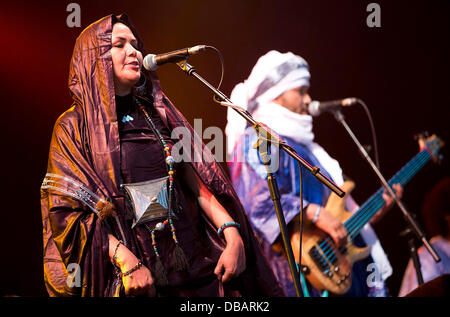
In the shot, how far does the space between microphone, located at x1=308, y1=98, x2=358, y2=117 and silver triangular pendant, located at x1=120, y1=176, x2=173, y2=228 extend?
1655 millimetres

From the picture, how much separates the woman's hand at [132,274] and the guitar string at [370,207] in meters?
1.62

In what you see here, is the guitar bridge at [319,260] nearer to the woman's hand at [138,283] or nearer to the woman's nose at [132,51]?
the woman's hand at [138,283]

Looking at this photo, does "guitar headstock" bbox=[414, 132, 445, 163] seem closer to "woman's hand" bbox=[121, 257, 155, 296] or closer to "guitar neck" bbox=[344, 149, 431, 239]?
"guitar neck" bbox=[344, 149, 431, 239]

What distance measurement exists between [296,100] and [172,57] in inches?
62.3

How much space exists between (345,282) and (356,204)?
2.04 ft

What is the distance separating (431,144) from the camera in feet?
12.3

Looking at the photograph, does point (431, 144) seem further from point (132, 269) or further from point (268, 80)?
point (132, 269)

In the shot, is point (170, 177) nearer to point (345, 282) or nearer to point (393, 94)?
point (345, 282)

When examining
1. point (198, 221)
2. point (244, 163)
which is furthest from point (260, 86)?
point (198, 221)

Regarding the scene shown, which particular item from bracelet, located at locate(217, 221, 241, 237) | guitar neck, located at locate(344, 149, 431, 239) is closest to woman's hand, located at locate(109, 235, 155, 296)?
bracelet, located at locate(217, 221, 241, 237)

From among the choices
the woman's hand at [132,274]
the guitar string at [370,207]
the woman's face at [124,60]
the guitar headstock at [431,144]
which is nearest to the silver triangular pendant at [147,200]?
the woman's hand at [132,274]

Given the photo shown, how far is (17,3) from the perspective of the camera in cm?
265

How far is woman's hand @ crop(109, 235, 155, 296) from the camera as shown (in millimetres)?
1711
